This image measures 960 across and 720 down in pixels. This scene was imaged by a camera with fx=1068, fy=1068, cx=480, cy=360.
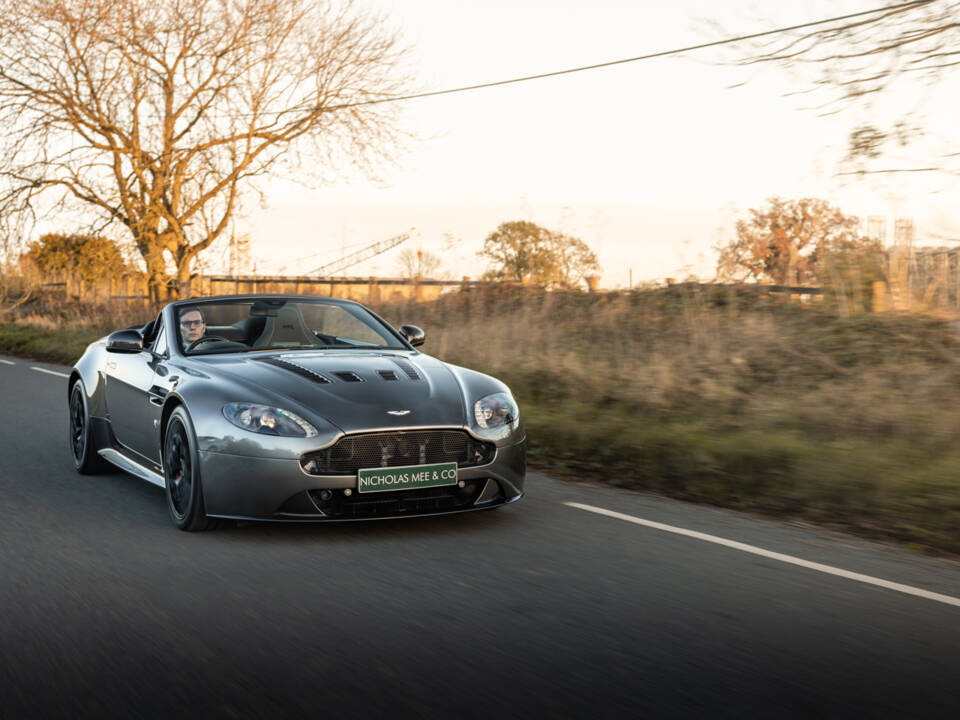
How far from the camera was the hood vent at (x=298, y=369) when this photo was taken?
6102mm

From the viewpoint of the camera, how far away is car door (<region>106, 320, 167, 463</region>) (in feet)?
22.4

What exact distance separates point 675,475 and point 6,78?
25.3 metres

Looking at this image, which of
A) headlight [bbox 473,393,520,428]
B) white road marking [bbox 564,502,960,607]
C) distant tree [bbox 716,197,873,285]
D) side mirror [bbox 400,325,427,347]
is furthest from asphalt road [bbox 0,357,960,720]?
distant tree [bbox 716,197,873,285]

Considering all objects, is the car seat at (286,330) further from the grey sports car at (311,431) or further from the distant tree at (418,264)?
the distant tree at (418,264)

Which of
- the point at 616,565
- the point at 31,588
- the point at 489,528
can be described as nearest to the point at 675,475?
the point at 489,528

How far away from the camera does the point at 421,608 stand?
4516 millimetres

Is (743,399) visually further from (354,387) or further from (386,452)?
(386,452)

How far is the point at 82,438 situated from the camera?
8.27 m

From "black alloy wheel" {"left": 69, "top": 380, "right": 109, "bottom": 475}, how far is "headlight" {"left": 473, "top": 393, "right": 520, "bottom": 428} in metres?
3.41

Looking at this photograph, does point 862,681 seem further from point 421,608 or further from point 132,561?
point 132,561

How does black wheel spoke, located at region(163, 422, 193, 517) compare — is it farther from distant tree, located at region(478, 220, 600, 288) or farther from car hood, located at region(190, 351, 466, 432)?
distant tree, located at region(478, 220, 600, 288)

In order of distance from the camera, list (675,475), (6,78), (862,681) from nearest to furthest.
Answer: (862,681) < (675,475) < (6,78)

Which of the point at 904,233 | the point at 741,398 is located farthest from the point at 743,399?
the point at 904,233

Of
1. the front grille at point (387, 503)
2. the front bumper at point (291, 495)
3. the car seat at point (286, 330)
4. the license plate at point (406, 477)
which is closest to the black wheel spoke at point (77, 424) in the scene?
the car seat at point (286, 330)
